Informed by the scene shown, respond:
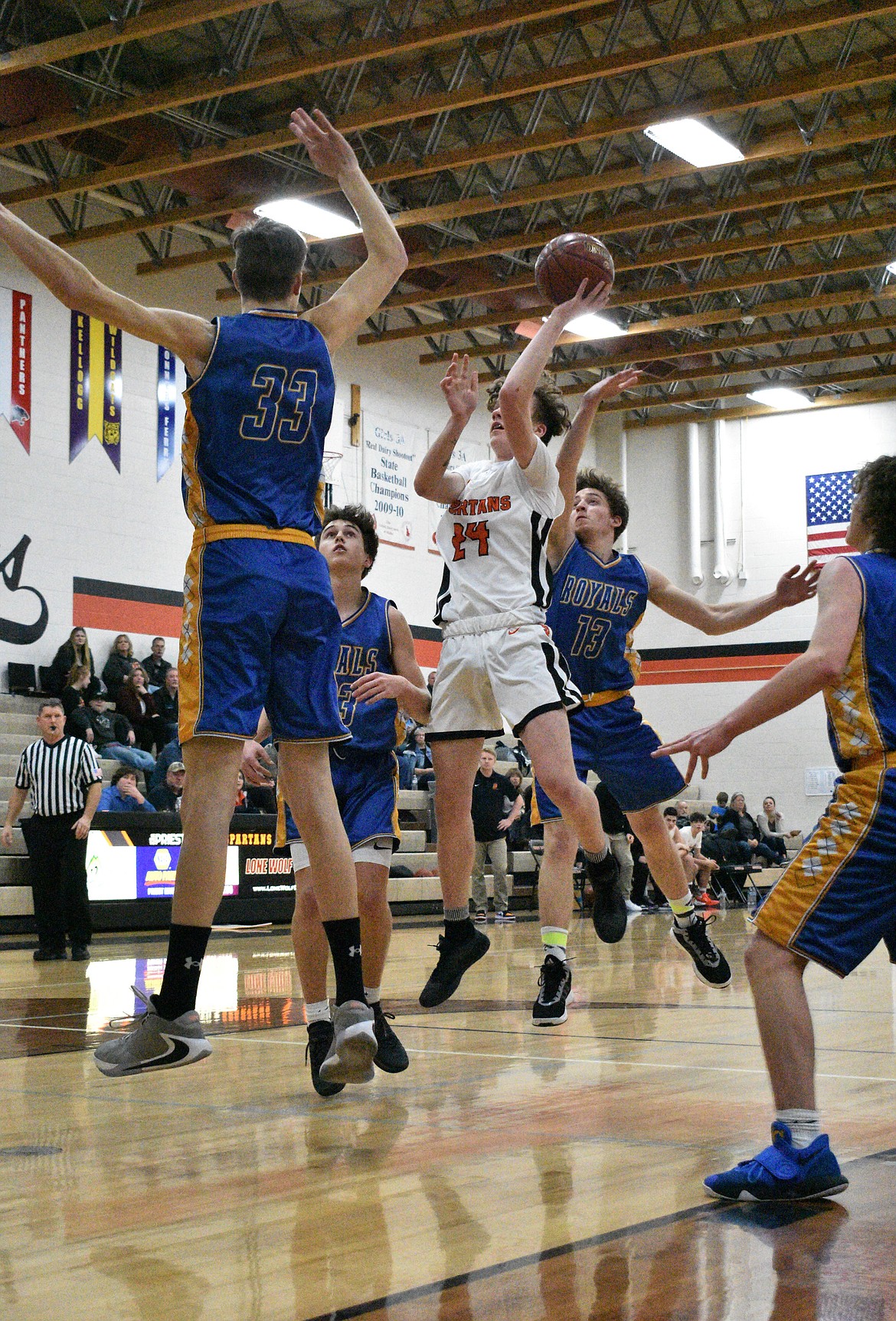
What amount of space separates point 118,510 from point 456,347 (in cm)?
712

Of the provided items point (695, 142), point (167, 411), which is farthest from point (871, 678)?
point (167, 411)

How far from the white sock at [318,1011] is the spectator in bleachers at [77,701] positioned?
33.2ft

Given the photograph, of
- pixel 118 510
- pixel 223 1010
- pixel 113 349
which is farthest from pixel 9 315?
pixel 223 1010

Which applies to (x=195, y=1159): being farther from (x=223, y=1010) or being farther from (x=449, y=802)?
(x=223, y=1010)

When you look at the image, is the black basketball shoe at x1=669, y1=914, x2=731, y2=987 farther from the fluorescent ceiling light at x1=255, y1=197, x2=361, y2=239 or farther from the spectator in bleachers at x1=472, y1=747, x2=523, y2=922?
the fluorescent ceiling light at x1=255, y1=197, x2=361, y2=239

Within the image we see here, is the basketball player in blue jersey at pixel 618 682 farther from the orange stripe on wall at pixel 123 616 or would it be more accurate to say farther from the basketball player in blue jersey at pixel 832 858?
the orange stripe on wall at pixel 123 616

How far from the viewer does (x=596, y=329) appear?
63.5ft

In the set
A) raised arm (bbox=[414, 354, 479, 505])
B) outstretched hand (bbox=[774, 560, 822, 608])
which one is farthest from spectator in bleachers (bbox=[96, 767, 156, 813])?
outstretched hand (bbox=[774, 560, 822, 608])

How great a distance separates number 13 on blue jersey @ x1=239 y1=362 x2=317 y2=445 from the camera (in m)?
3.28

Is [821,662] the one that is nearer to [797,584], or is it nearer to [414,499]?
[797,584]

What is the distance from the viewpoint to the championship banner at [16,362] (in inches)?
613

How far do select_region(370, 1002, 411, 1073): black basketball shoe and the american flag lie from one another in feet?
66.8

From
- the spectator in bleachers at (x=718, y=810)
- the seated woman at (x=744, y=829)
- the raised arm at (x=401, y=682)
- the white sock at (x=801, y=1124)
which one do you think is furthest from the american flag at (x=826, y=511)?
the white sock at (x=801, y=1124)

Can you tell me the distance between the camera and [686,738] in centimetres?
277
